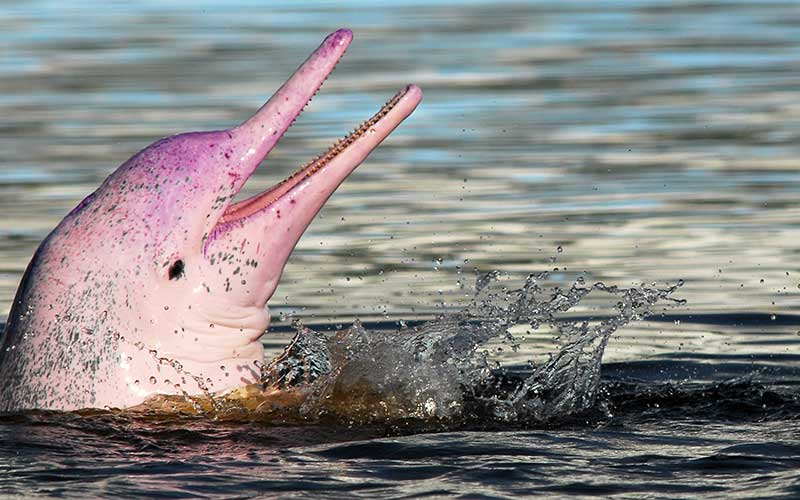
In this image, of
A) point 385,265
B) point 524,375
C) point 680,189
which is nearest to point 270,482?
point 524,375

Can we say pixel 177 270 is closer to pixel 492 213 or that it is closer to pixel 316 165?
pixel 316 165

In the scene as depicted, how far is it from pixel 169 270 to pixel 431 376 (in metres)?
1.38

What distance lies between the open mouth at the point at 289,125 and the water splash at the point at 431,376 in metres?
0.79

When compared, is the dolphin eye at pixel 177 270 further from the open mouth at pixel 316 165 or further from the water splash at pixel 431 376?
the water splash at pixel 431 376

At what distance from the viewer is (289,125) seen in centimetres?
780

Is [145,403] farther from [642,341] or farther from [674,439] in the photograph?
[642,341]

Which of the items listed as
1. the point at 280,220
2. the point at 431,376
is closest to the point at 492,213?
the point at 431,376

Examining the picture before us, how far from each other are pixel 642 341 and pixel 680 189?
12.6 feet

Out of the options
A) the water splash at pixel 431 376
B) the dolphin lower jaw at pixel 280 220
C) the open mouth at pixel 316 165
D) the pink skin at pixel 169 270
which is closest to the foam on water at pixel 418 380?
the water splash at pixel 431 376

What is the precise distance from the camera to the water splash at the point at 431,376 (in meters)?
7.94

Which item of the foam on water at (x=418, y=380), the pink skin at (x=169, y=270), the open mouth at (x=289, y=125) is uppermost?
the open mouth at (x=289, y=125)

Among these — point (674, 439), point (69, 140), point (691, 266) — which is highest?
point (69, 140)

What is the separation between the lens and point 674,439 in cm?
721

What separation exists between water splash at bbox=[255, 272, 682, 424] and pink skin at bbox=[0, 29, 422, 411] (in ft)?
1.36
